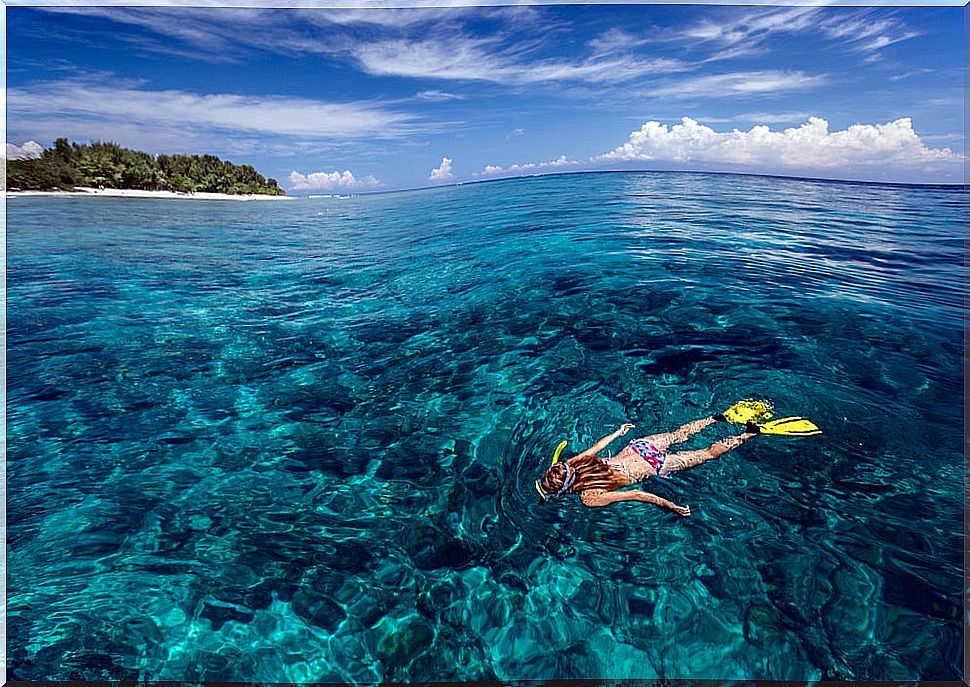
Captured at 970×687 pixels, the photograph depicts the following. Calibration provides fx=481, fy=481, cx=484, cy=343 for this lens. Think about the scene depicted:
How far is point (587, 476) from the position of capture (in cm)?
455

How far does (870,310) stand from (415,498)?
29.1 ft

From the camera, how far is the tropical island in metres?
32.9

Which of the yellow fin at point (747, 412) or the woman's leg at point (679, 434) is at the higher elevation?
the yellow fin at point (747, 412)

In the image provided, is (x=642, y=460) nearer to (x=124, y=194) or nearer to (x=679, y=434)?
(x=679, y=434)

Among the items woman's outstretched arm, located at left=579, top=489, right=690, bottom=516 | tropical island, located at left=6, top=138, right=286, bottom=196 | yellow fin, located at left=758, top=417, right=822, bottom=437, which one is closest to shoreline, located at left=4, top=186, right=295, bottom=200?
tropical island, located at left=6, top=138, right=286, bottom=196

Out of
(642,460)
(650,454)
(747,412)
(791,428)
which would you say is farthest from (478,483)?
(791,428)

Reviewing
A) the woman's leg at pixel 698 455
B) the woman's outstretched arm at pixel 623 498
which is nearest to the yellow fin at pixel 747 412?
the woman's leg at pixel 698 455

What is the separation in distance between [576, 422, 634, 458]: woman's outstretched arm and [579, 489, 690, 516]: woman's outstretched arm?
0.38 meters

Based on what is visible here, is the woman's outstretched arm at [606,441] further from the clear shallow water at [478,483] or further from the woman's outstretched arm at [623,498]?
the woman's outstretched arm at [623,498]

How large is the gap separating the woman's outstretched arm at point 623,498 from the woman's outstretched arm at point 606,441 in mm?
383

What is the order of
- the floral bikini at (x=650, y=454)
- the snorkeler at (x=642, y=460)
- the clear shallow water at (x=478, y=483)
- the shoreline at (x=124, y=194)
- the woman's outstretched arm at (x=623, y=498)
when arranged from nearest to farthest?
the clear shallow water at (x=478, y=483) < the woman's outstretched arm at (x=623, y=498) < the snorkeler at (x=642, y=460) < the floral bikini at (x=650, y=454) < the shoreline at (x=124, y=194)

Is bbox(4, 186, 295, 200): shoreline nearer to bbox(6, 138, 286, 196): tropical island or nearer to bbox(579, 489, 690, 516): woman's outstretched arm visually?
bbox(6, 138, 286, 196): tropical island

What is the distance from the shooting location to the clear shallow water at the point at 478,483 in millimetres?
3576

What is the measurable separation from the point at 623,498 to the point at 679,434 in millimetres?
1410
